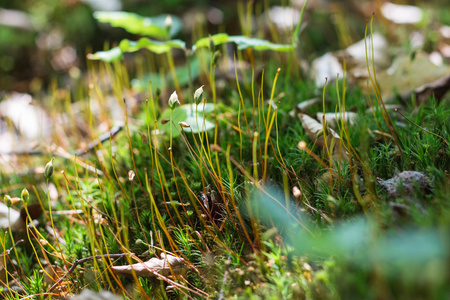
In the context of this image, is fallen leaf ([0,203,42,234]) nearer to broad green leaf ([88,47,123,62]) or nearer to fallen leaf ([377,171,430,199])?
broad green leaf ([88,47,123,62])

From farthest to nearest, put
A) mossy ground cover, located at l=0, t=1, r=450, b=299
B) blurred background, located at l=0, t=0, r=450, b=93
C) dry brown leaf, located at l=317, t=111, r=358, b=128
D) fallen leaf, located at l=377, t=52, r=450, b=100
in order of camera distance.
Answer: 1. blurred background, located at l=0, t=0, r=450, b=93
2. fallen leaf, located at l=377, t=52, r=450, b=100
3. dry brown leaf, located at l=317, t=111, r=358, b=128
4. mossy ground cover, located at l=0, t=1, r=450, b=299

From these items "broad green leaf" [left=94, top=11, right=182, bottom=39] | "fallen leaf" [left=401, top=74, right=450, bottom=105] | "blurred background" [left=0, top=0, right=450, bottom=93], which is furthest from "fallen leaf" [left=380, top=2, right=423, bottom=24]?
"broad green leaf" [left=94, top=11, right=182, bottom=39]

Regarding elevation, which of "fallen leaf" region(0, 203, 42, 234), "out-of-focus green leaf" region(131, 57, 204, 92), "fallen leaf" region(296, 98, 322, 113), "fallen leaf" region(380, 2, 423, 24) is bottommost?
"fallen leaf" region(0, 203, 42, 234)

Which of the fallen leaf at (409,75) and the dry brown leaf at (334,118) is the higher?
the fallen leaf at (409,75)

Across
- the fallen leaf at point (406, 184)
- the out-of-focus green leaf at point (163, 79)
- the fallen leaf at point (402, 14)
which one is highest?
the fallen leaf at point (402, 14)

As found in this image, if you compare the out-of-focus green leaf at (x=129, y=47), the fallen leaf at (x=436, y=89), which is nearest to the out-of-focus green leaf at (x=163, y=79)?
the out-of-focus green leaf at (x=129, y=47)

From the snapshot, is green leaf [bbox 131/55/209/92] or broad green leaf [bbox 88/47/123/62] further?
green leaf [bbox 131/55/209/92]

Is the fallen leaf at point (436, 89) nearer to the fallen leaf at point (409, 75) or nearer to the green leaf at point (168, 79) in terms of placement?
the fallen leaf at point (409, 75)

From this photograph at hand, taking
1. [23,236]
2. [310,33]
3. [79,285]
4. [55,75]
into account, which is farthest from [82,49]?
[79,285]
